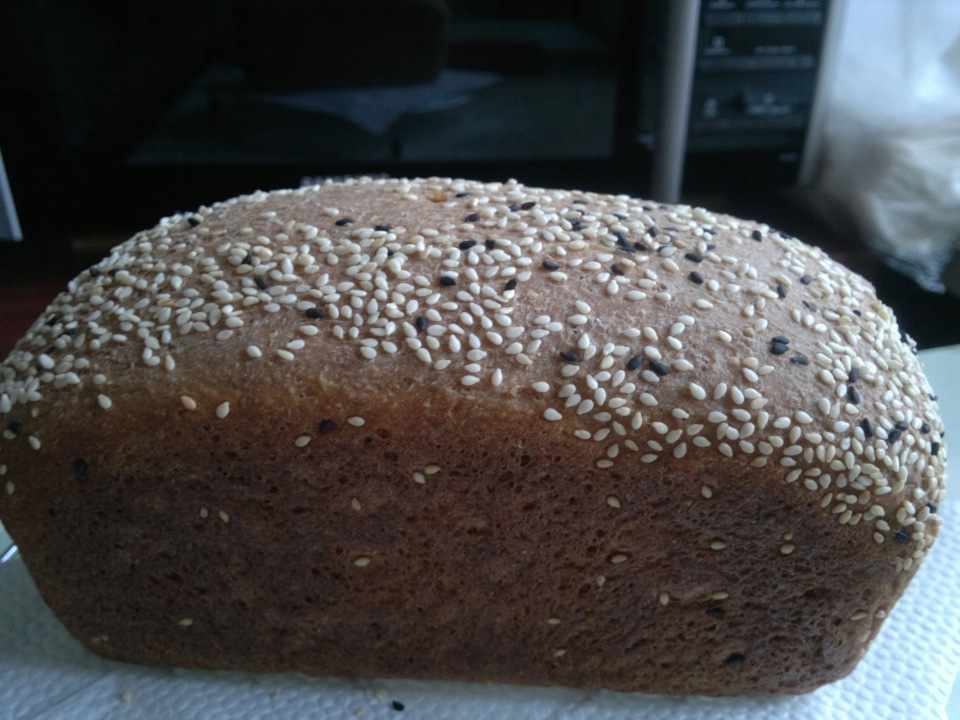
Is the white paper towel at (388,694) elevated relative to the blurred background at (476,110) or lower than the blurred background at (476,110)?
lower

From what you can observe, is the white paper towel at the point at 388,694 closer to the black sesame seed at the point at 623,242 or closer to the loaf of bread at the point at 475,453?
the loaf of bread at the point at 475,453

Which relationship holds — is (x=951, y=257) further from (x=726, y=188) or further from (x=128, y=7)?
(x=128, y=7)

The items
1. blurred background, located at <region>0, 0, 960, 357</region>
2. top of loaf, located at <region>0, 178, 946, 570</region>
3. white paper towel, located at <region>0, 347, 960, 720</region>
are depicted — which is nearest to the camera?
top of loaf, located at <region>0, 178, 946, 570</region>

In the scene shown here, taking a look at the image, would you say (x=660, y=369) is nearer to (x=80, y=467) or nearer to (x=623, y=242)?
(x=623, y=242)

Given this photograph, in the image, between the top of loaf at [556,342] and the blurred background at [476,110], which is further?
the blurred background at [476,110]

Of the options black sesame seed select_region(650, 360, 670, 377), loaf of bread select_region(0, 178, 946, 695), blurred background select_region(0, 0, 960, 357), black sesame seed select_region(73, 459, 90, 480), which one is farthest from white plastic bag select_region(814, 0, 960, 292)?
black sesame seed select_region(73, 459, 90, 480)

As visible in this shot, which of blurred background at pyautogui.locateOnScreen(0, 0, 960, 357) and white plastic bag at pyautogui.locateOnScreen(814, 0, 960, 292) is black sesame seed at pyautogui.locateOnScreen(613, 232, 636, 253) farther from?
white plastic bag at pyautogui.locateOnScreen(814, 0, 960, 292)

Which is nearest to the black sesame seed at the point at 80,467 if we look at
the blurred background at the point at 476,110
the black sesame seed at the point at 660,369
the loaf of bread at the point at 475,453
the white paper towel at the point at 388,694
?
the loaf of bread at the point at 475,453
